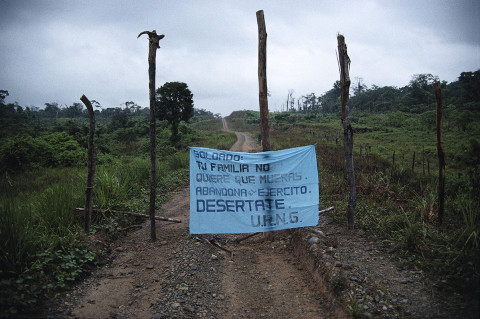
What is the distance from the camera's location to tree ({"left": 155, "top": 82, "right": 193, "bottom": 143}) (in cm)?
2798

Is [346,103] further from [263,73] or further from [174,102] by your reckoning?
[174,102]

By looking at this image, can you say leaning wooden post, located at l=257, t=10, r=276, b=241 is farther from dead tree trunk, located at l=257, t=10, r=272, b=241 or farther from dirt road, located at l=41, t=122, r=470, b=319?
dirt road, located at l=41, t=122, r=470, b=319

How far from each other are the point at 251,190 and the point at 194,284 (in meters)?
1.77

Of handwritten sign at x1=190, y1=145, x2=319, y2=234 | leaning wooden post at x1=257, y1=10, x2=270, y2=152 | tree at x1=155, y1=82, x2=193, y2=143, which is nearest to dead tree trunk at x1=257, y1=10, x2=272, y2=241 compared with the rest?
leaning wooden post at x1=257, y1=10, x2=270, y2=152

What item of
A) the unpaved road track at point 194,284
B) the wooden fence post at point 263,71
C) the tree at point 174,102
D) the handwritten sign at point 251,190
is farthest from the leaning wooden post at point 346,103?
the tree at point 174,102

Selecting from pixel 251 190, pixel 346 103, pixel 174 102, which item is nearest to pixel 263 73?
pixel 346 103

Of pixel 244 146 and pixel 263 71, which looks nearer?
pixel 263 71

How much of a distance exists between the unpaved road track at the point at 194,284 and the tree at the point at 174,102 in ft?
79.7

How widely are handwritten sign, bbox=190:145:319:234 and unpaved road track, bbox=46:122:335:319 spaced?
0.68 metres

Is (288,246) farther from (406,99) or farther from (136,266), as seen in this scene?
(406,99)

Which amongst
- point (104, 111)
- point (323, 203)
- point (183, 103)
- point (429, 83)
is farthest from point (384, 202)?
point (104, 111)

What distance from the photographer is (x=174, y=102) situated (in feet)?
93.5

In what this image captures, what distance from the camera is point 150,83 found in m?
5.31

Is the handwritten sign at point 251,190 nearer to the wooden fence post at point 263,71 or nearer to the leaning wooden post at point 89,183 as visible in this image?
the wooden fence post at point 263,71
